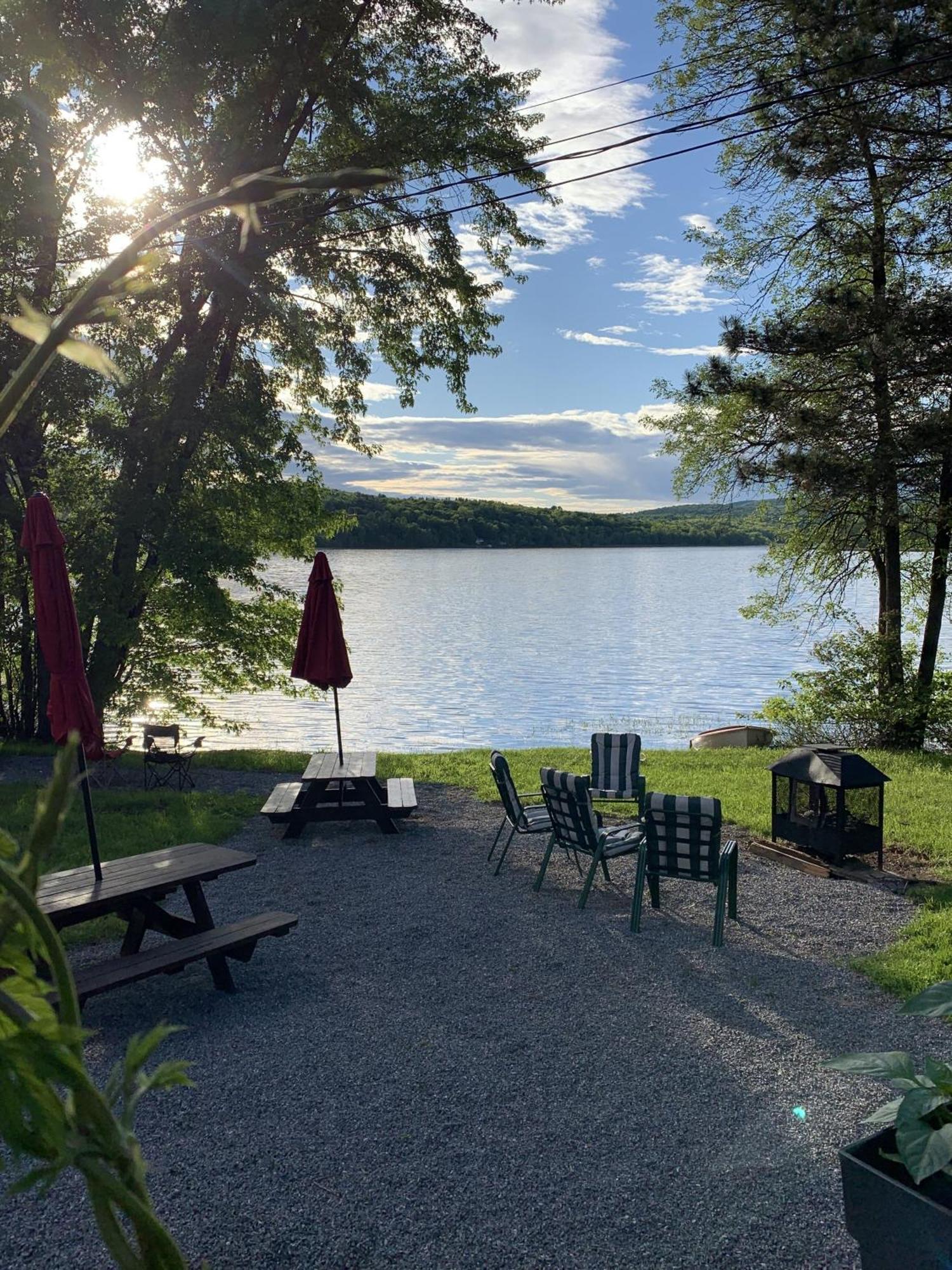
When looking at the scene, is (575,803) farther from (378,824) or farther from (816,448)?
(816,448)

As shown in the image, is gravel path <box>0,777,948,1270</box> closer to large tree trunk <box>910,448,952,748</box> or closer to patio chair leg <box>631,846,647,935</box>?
patio chair leg <box>631,846,647,935</box>

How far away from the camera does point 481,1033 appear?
4.75 meters

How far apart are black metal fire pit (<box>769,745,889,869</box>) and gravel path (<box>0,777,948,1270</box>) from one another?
774mm

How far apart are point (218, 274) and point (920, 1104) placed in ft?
38.7

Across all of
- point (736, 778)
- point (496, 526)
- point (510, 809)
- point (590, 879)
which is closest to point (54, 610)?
point (590, 879)

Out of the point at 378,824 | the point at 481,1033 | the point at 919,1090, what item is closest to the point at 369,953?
the point at 481,1033

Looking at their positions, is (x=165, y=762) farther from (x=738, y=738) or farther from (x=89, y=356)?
(x=89, y=356)

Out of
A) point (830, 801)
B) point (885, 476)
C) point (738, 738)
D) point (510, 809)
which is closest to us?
point (510, 809)

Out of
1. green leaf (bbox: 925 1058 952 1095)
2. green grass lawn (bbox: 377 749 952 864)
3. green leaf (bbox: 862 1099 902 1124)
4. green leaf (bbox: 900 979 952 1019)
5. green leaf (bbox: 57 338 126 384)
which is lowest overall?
green grass lawn (bbox: 377 749 952 864)

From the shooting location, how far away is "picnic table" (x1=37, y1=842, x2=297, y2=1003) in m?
4.81

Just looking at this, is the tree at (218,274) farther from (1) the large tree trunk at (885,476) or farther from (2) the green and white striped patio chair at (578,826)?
(2) the green and white striped patio chair at (578,826)

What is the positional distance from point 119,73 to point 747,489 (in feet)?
32.1

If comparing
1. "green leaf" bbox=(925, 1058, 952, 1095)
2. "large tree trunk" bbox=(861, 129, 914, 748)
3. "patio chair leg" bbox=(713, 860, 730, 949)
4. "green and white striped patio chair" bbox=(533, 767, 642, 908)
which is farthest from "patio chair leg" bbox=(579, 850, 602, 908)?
"large tree trunk" bbox=(861, 129, 914, 748)

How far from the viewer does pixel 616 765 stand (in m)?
9.19
